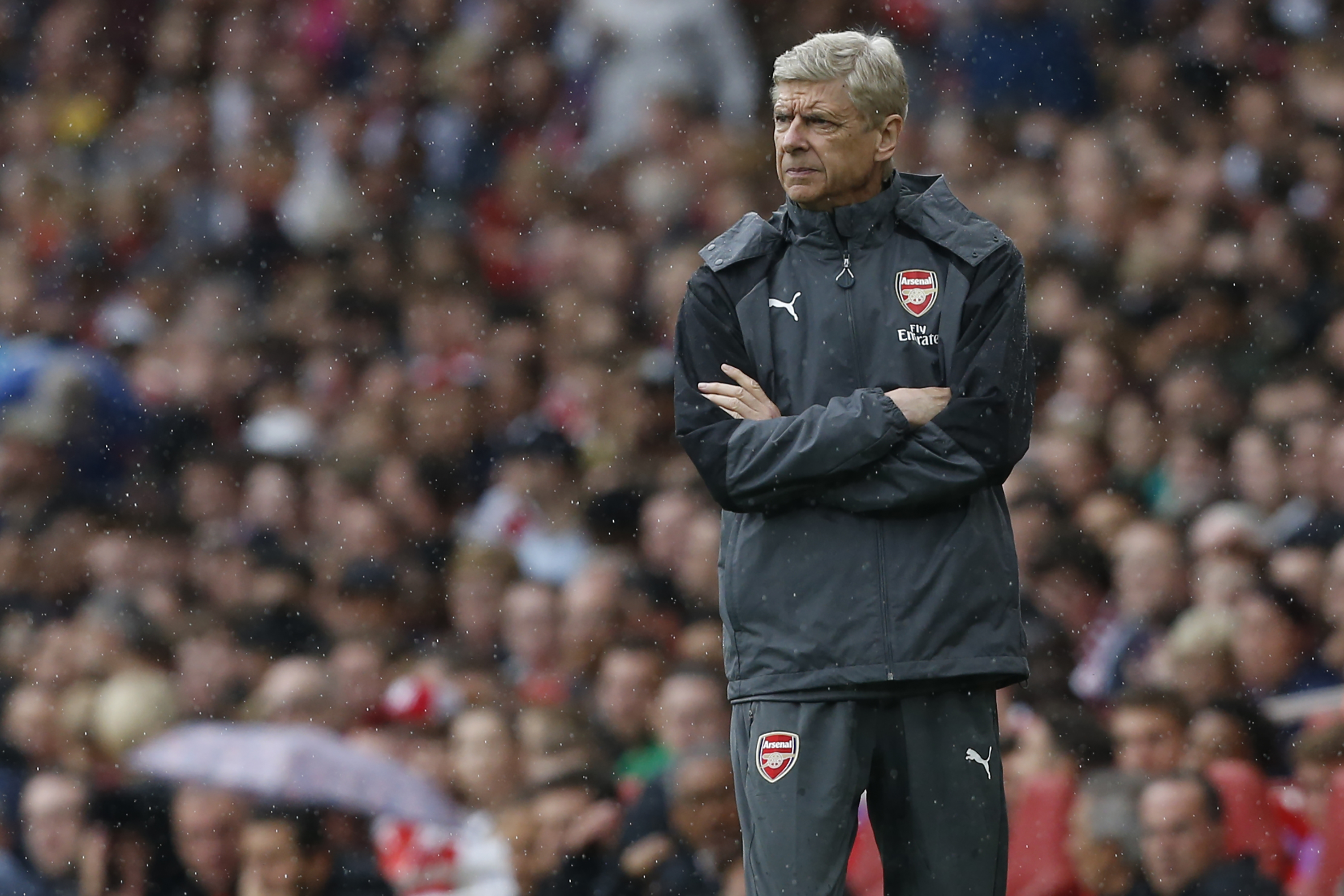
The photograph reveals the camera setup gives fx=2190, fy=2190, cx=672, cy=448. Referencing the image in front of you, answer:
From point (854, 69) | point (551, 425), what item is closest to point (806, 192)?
point (854, 69)

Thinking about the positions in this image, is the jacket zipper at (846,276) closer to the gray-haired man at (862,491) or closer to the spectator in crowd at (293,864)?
the gray-haired man at (862,491)

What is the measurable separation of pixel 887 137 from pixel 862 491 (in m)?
0.77

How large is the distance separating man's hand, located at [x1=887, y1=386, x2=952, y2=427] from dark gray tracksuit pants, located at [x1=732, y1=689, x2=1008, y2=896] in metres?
0.57

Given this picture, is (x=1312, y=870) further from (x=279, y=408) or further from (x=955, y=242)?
(x=279, y=408)

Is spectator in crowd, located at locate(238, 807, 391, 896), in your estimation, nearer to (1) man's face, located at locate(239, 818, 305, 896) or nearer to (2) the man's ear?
(1) man's face, located at locate(239, 818, 305, 896)

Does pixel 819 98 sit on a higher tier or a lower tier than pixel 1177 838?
higher

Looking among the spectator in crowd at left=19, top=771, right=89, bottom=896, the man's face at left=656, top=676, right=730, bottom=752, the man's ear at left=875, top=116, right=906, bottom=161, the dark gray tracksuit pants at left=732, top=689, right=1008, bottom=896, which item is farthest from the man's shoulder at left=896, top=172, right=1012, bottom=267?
the spectator in crowd at left=19, top=771, right=89, bottom=896

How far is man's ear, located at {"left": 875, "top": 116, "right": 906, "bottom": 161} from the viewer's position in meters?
4.65

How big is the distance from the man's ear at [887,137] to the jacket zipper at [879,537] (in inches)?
7.7

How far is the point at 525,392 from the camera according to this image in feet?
40.5

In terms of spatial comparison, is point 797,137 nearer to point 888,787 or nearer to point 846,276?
point 846,276

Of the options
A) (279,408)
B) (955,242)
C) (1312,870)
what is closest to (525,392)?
(279,408)

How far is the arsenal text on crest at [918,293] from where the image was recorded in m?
4.62

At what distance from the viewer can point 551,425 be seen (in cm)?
1166
